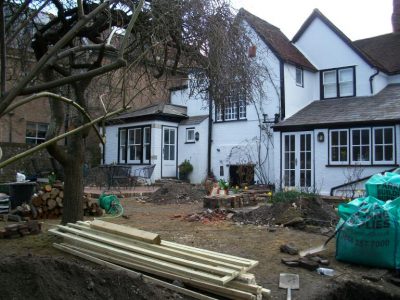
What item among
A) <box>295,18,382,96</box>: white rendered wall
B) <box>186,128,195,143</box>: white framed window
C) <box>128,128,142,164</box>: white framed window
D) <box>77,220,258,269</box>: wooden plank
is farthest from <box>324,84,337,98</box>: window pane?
<box>77,220,258,269</box>: wooden plank

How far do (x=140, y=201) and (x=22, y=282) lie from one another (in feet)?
34.2

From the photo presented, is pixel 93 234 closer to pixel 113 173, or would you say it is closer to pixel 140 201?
pixel 140 201

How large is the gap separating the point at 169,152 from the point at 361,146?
974cm

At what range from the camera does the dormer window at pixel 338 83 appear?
62.7ft

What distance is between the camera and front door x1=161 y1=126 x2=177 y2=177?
2177 cm

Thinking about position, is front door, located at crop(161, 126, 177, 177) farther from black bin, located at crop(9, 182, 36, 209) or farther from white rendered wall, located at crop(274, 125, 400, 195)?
black bin, located at crop(9, 182, 36, 209)

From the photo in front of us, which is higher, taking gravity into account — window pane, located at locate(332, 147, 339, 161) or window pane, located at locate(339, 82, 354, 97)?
window pane, located at locate(339, 82, 354, 97)

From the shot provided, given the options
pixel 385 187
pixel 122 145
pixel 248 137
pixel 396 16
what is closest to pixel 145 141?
pixel 122 145

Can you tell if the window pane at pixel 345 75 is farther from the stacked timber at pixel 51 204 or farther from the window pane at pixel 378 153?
the stacked timber at pixel 51 204

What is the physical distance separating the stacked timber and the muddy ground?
1.80ft

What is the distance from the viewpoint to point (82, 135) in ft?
21.5

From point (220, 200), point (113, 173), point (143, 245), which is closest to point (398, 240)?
point (143, 245)

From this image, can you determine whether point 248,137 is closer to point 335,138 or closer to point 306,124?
point 306,124

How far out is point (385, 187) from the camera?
6832mm
